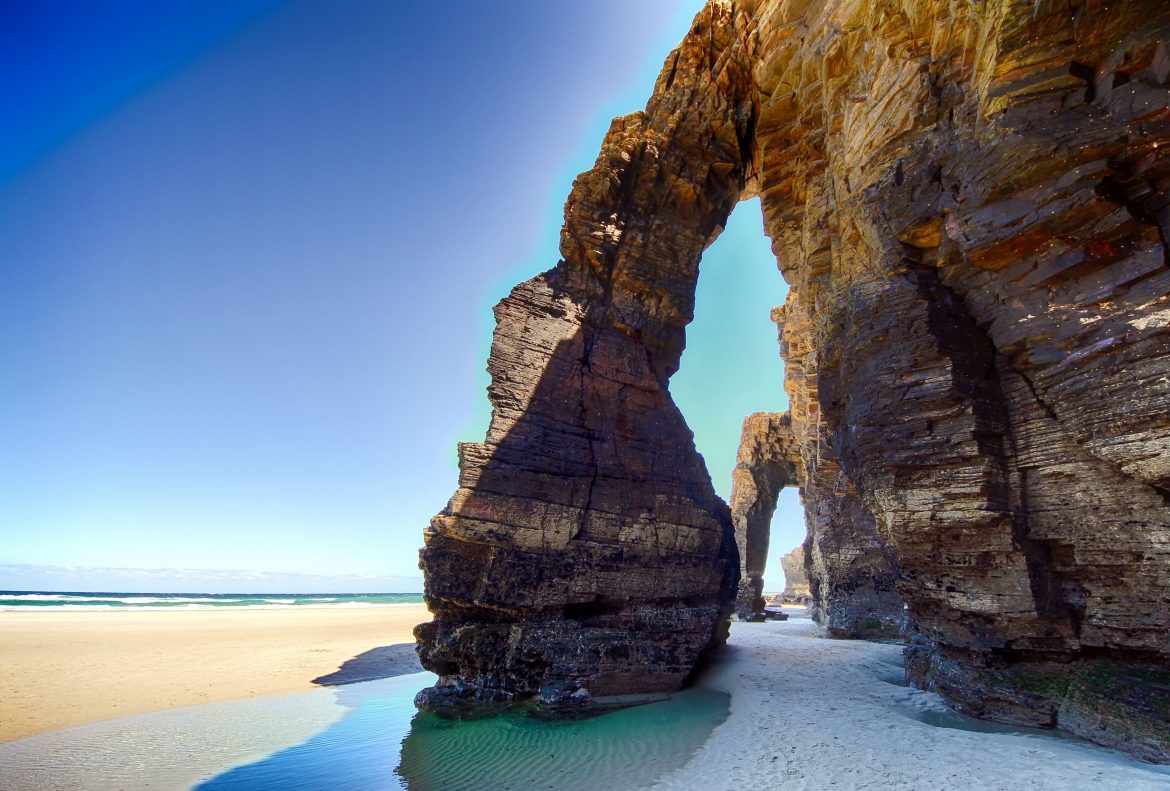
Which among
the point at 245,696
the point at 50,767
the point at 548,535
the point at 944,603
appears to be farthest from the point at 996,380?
the point at 245,696

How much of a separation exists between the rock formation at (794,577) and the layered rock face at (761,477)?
36928mm

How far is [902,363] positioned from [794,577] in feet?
263

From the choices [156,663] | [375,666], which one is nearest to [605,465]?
[375,666]

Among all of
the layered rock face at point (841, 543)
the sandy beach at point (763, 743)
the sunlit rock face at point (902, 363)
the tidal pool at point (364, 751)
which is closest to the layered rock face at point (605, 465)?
the sunlit rock face at point (902, 363)

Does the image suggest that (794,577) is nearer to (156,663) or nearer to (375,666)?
(375,666)

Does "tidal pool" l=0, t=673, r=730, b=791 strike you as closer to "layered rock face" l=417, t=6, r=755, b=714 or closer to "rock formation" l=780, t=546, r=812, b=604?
"layered rock face" l=417, t=6, r=755, b=714

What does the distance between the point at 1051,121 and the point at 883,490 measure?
7.18 meters

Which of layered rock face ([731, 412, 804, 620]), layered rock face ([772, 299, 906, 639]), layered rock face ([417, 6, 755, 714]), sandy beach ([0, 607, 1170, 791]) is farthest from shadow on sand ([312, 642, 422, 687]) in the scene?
layered rock face ([731, 412, 804, 620])

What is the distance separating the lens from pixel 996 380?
9.55 metres

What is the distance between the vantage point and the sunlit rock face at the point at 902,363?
750 centimetres

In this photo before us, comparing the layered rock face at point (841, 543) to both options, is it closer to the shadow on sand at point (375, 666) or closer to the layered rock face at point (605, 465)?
the layered rock face at point (605, 465)

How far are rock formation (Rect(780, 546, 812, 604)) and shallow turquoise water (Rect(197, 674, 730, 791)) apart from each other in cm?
6741

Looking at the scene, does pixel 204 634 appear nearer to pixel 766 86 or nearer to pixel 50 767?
pixel 50 767

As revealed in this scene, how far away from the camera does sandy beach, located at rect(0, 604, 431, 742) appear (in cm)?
1520
